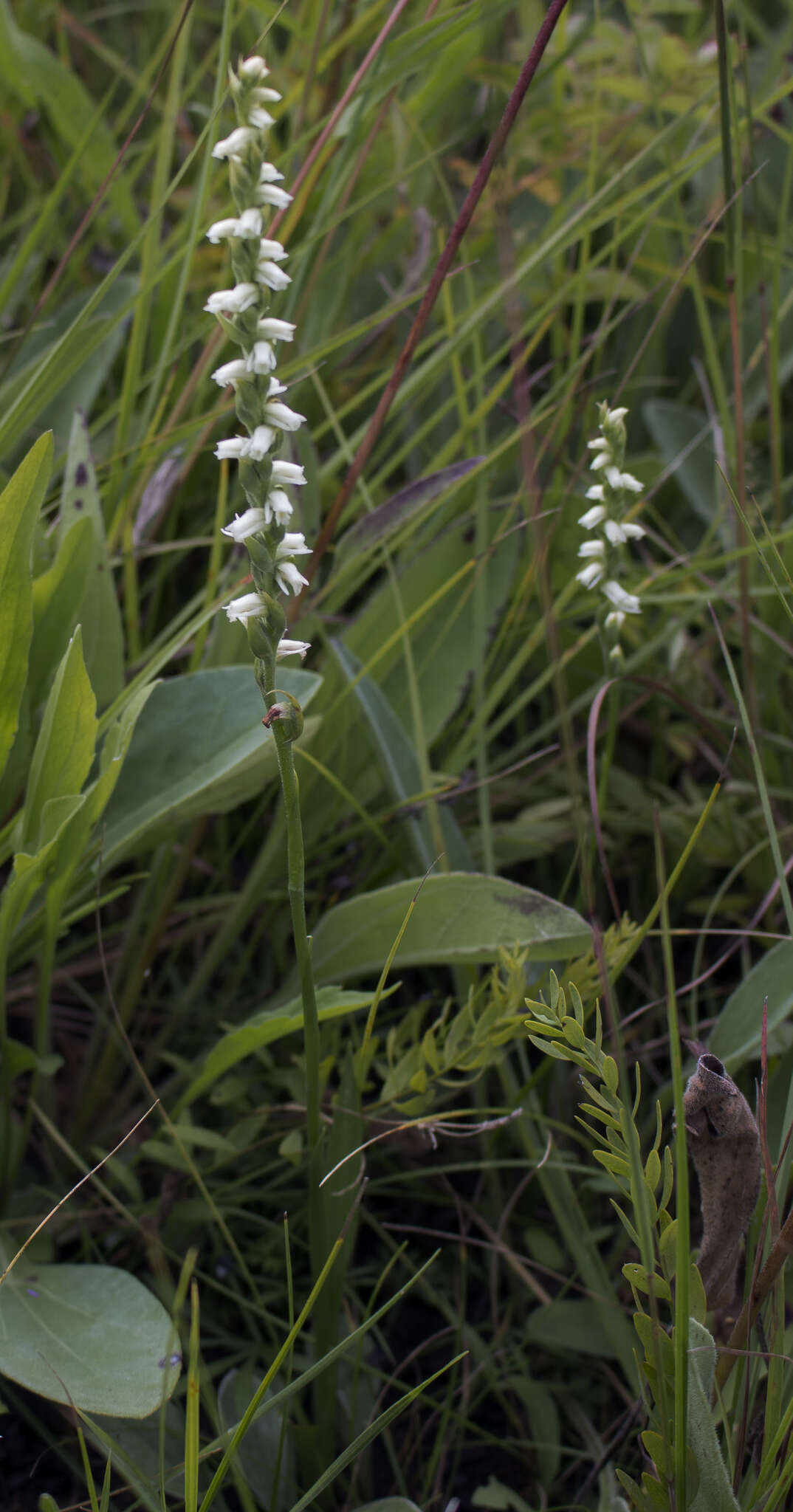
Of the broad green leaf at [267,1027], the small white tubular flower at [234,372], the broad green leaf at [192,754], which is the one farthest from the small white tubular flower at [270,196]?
the broad green leaf at [267,1027]

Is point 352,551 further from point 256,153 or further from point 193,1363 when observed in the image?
point 193,1363

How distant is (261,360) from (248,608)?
0.16 meters

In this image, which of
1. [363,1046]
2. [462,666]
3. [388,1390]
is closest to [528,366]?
[462,666]

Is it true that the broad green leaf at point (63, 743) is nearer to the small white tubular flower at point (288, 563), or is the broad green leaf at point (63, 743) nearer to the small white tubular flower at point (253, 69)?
the small white tubular flower at point (288, 563)

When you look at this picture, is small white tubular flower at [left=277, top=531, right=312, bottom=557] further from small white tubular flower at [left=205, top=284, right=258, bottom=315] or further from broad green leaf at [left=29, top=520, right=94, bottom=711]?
broad green leaf at [left=29, top=520, right=94, bottom=711]

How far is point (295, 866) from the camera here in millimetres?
774

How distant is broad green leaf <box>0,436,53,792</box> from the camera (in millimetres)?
963

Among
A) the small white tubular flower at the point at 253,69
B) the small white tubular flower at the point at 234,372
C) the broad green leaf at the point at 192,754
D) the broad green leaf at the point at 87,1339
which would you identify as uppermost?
the small white tubular flower at the point at 253,69

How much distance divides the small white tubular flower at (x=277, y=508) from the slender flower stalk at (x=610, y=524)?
1.29 ft

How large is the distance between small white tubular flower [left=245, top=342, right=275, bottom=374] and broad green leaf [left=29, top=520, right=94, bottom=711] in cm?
47

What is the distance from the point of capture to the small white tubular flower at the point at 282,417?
71 cm

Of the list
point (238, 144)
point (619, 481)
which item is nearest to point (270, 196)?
point (238, 144)

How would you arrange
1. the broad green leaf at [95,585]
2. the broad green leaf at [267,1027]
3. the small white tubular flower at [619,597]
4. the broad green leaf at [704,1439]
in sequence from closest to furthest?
the broad green leaf at [704,1439], the broad green leaf at [267,1027], the small white tubular flower at [619,597], the broad green leaf at [95,585]

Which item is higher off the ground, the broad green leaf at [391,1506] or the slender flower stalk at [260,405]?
the slender flower stalk at [260,405]
